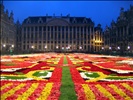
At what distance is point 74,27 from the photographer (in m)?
137

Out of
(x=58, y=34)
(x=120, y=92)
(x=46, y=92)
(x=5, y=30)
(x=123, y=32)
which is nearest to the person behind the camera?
(x=120, y=92)

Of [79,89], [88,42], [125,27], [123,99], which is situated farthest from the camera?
[88,42]

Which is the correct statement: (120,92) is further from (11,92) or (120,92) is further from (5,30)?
(5,30)

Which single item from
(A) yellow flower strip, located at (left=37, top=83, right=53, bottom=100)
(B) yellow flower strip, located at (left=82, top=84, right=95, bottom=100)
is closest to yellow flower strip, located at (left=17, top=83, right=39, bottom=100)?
(A) yellow flower strip, located at (left=37, top=83, right=53, bottom=100)

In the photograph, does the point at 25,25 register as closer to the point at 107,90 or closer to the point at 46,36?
the point at 46,36

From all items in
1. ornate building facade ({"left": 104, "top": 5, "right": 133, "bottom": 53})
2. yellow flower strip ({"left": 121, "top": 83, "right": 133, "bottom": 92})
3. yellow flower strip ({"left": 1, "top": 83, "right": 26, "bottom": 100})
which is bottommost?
yellow flower strip ({"left": 1, "top": 83, "right": 26, "bottom": 100})

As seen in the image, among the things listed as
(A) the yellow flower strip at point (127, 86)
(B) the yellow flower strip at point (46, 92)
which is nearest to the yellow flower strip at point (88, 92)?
(B) the yellow flower strip at point (46, 92)

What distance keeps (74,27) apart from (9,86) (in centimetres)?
12886

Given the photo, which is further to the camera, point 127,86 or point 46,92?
point 127,86

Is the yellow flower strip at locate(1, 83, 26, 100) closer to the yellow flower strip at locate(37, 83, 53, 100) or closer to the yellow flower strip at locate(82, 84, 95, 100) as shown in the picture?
the yellow flower strip at locate(37, 83, 53, 100)

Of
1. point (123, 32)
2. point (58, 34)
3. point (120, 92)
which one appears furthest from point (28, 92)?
point (58, 34)

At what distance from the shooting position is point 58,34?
13688 cm

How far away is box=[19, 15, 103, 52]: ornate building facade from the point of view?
443 ft

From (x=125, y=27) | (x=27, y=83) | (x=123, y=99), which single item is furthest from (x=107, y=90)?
(x=125, y=27)
